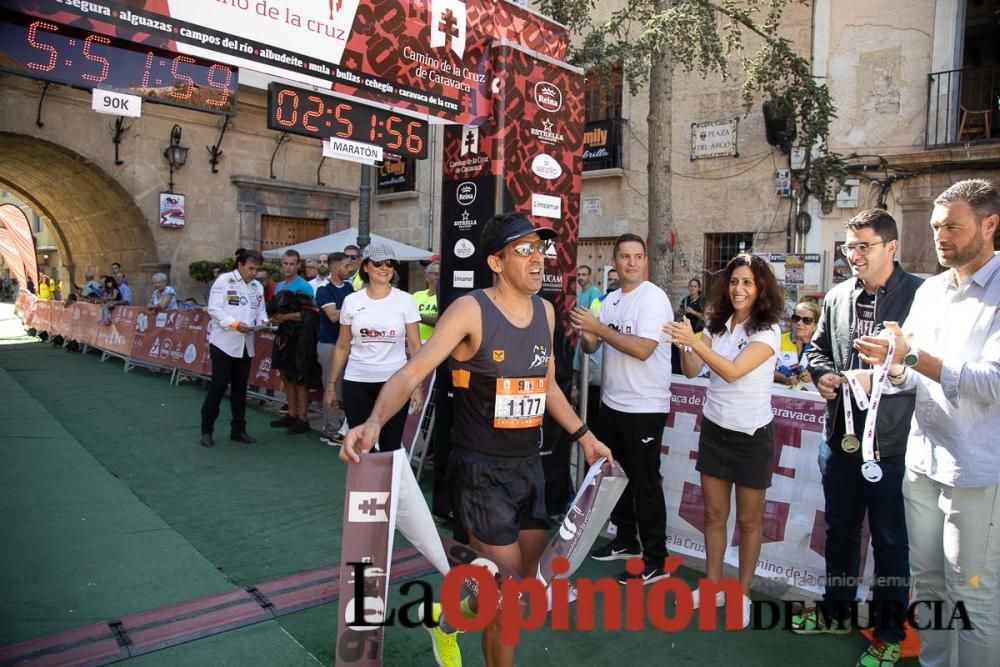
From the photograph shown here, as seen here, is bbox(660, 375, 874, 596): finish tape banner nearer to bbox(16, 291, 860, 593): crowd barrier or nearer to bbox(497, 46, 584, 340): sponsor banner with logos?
bbox(16, 291, 860, 593): crowd barrier

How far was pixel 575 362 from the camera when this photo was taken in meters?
5.10

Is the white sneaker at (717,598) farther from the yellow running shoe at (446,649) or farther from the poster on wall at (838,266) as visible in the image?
the poster on wall at (838,266)

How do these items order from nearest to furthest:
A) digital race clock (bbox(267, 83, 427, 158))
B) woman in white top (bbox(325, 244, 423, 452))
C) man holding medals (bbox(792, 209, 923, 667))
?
man holding medals (bbox(792, 209, 923, 667)) < digital race clock (bbox(267, 83, 427, 158)) < woman in white top (bbox(325, 244, 423, 452))

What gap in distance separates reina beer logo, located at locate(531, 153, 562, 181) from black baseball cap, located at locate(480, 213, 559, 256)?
2391 mm

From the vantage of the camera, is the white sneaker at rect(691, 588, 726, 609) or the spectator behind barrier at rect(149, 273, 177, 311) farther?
the spectator behind barrier at rect(149, 273, 177, 311)

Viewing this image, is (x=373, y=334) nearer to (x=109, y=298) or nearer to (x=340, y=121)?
(x=340, y=121)

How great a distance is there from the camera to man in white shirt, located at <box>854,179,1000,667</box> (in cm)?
246

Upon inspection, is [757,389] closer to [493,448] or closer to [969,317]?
[969,317]

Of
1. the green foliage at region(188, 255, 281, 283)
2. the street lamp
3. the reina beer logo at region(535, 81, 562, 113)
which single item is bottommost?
the green foliage at region(188, 255, 281, 283)

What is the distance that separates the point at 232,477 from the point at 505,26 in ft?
14.7

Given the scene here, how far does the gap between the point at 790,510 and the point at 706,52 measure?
7.30 meters

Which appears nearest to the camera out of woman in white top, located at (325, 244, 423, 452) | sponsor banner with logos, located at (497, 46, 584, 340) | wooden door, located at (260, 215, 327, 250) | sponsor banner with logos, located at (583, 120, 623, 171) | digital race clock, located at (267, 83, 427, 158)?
digital race clock, located at (267, 83, 427, 158)

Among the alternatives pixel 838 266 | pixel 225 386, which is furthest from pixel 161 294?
pixel 838 266

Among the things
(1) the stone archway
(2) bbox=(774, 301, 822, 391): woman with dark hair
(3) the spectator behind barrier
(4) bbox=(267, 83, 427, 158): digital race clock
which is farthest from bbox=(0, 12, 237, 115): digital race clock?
(1) the stone archway
